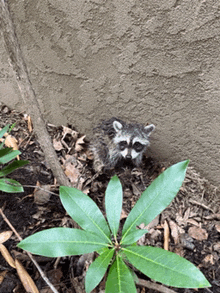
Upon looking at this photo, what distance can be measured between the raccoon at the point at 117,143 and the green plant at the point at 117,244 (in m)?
0.99

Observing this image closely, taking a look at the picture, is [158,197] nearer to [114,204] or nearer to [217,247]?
[114,204]

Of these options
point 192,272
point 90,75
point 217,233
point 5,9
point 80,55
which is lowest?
point 217,233

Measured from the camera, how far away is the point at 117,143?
7.69 feet

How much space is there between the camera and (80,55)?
200 cm

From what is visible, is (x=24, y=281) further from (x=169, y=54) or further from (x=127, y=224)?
(x=169, y=54)

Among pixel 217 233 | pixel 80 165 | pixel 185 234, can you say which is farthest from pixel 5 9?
pixel 217 233

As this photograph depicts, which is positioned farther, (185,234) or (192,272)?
(185,234)

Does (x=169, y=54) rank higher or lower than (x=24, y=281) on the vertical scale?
higher

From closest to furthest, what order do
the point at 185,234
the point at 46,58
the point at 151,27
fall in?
the point at 151,27 < the point at 185,234 < the point at 46,58

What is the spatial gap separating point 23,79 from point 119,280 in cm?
119

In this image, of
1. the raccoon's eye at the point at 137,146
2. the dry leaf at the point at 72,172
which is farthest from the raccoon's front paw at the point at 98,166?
the raccoon's eye at the point at 137,146

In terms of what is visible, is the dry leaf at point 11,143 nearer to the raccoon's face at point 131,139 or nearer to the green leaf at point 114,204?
the raccoon's face at point 131,139

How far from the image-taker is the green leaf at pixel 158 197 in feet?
3.75

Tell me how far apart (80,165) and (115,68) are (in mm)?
1009
